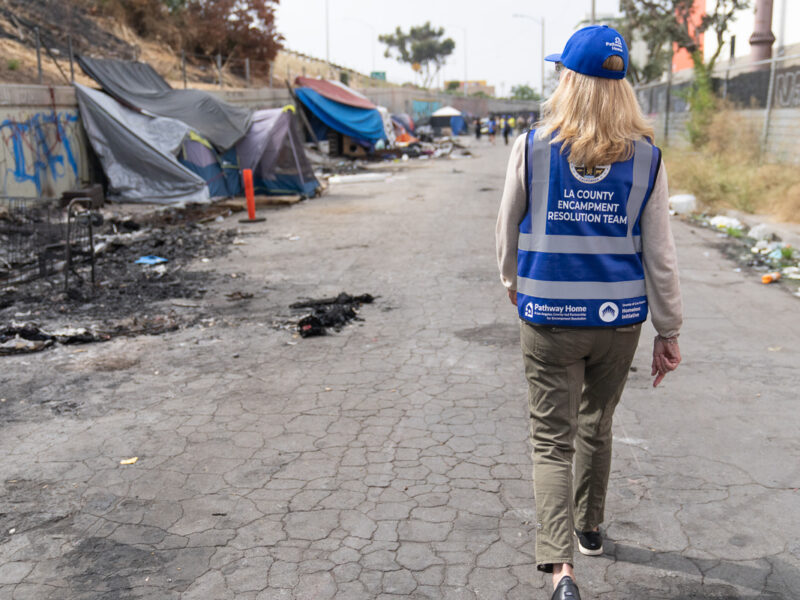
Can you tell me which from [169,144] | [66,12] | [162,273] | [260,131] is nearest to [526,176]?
[162,273]

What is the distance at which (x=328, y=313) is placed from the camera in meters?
6.96

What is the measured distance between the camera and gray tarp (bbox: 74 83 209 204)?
1645 cm

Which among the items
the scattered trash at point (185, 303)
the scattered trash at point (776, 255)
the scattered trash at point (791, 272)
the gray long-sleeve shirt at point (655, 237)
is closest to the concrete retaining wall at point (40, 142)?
the scattered trash at point (185, 303)

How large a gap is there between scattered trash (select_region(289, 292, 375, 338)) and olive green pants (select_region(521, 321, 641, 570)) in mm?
3885

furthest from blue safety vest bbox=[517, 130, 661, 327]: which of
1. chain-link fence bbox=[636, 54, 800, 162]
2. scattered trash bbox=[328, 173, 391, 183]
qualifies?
scattered trash bbox=[328, 173, 391, 183]

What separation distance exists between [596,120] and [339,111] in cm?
3162

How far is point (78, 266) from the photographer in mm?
9664

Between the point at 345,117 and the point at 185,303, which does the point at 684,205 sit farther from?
the point at 345,117

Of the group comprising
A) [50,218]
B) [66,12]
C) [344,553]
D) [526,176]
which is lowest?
[344,553]

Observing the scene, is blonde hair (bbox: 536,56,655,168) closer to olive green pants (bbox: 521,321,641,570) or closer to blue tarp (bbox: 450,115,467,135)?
olive green pants (bbox: 521,321,641,570)

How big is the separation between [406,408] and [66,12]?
30.7 meters

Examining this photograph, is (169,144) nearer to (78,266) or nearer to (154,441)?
(78,266)

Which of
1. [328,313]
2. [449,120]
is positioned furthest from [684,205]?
[449,120]

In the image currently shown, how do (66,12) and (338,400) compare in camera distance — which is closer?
(338,400)
